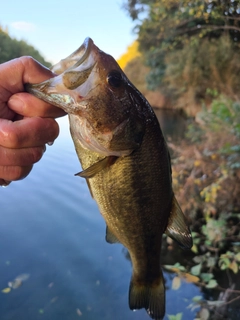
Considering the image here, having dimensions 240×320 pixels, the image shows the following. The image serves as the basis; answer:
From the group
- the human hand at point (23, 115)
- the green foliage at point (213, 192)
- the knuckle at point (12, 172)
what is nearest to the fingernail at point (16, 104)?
the human hand at point (23, 115)

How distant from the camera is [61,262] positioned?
15.8ft

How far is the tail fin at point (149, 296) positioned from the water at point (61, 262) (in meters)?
2.35

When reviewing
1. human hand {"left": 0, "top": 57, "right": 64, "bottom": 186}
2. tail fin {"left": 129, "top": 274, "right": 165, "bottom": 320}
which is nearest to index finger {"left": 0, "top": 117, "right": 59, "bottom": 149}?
human hand {"left": 0, "top": 57, "right": 64, "bottom": 186}

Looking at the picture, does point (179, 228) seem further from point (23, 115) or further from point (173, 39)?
point (173, 39)

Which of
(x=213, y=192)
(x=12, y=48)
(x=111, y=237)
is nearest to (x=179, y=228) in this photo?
(x=111, y=237)

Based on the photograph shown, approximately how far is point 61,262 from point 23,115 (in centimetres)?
379

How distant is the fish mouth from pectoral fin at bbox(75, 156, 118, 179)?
9.2 inches

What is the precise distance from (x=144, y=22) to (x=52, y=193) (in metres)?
13.9

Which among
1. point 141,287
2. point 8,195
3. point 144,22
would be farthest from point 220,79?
point 141,287

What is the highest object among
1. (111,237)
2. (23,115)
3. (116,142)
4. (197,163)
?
(23,115)

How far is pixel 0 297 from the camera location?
4047mm

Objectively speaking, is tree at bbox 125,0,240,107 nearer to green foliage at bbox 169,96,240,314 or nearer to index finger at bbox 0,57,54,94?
green foliage at bbox 169,96,240,314

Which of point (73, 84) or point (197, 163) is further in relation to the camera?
point (197, 163)

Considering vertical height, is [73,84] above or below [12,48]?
below
